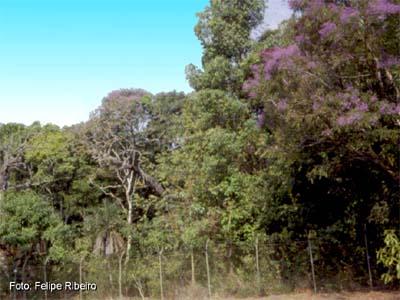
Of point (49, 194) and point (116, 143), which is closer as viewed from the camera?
point (116, 143)

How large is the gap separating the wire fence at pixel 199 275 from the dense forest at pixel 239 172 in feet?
0.11

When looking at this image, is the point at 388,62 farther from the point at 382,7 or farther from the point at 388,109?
the point at 382,7

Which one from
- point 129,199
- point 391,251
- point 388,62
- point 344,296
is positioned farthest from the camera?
point 129,199

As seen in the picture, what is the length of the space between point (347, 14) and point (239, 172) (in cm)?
504

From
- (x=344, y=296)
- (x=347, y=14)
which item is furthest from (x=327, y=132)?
→ (x=344, y=296)

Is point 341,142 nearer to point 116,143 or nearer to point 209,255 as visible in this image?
point 209,255

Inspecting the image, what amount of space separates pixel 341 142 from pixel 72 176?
1221 centimetres

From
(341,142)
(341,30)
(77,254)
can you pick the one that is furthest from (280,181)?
(77,254)

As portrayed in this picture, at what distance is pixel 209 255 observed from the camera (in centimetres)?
995

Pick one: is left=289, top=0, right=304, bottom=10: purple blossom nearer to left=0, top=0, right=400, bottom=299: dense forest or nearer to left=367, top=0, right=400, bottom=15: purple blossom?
left=0, top=0, right=400, bottom=299: dense forest

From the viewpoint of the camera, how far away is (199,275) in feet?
32.8

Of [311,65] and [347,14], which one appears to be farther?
[311,65]

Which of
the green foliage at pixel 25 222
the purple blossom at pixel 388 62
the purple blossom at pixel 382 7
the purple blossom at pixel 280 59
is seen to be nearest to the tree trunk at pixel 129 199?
the green foliage at pixel 25 222

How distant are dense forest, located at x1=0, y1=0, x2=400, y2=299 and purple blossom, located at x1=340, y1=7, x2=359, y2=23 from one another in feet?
0.09
